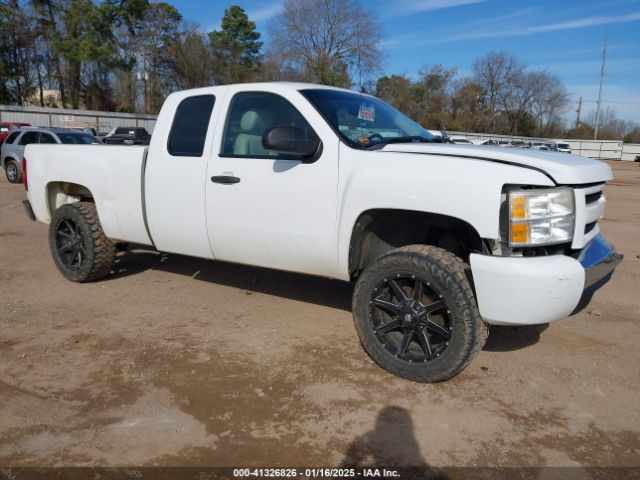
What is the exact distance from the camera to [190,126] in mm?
4711

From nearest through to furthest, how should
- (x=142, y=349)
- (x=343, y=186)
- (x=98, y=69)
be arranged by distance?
(x=343, y=186) → (x=142, y=349) → (x=98, y=69)

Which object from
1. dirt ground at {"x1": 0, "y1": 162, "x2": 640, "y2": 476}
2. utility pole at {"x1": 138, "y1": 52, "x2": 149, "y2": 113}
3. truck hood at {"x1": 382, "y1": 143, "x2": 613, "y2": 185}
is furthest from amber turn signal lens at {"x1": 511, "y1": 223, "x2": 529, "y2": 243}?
utility pole at {"x1": 138, "y1": 52, "x2": 149, "y2": 113}

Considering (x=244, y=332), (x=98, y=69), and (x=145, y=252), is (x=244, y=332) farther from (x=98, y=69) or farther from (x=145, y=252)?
(x=98, y=69)

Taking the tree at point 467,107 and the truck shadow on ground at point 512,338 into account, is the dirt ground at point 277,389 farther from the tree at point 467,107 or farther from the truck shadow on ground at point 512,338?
the tree at point 467,107

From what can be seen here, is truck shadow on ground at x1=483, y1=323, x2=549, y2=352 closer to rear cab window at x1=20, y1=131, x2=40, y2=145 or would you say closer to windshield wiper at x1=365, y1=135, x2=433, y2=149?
windshield wiper at x1=365, y1=135, x2=433, y2=149

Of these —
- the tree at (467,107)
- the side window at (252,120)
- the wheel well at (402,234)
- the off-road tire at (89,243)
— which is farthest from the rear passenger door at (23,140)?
the tree at (467,107)

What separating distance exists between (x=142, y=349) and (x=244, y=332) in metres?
0.81

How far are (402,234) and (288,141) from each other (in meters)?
1.11

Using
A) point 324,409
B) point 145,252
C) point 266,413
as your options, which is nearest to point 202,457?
point 266,413

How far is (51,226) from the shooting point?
19.1 feet

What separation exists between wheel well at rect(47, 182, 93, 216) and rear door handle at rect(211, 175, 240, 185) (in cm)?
226

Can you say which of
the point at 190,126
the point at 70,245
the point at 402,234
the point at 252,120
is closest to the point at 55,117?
the point at 70,245

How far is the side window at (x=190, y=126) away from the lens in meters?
4.59

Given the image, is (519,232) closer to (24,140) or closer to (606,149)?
(24,140)
